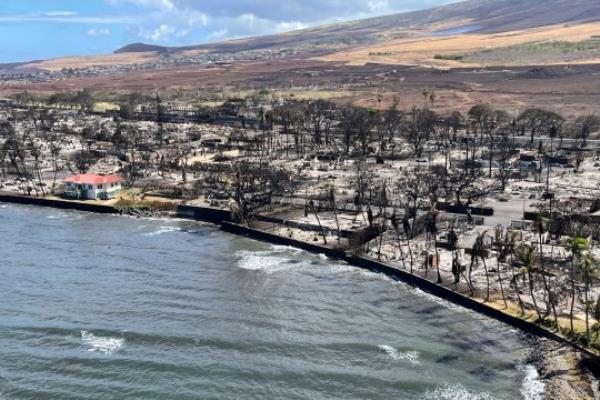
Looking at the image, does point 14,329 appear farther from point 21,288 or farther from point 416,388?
point 416,388

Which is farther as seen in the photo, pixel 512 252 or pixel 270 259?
pixel 270 259

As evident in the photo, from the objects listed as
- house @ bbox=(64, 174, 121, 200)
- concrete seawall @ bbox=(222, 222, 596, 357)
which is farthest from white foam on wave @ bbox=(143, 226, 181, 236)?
house @ bbox=(64, 174, 121, 200)

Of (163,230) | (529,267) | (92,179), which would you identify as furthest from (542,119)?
(529,267)

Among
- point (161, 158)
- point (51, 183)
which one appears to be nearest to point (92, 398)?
point (51, 183)

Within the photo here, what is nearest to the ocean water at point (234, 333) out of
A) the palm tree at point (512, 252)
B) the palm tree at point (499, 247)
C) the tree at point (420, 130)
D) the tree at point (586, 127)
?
the palm tree at point (512, 252)

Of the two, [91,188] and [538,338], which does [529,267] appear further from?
[91,188]
